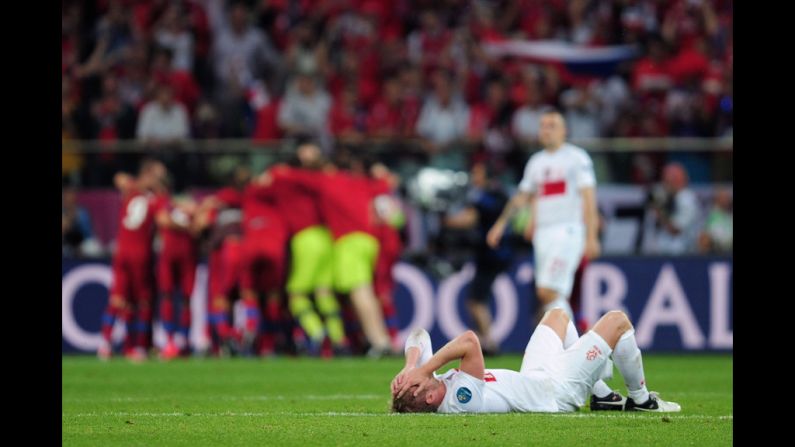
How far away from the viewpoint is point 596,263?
17703 millimetres

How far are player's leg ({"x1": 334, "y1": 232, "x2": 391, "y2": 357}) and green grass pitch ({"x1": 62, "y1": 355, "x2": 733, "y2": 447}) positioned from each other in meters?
2.65

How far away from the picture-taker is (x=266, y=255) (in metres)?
17.2

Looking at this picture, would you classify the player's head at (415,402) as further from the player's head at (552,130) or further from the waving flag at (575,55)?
the waving flag at (575,55)

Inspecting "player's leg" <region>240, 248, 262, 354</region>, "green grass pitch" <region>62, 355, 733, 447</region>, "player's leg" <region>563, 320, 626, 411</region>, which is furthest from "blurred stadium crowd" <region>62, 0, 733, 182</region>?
"player's leg" <region>563, 320, 626, 411</region>

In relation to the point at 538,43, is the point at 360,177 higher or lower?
lower

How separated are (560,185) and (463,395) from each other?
4.79 meters

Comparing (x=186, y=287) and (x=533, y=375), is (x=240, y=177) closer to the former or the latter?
(x=186, y=287)

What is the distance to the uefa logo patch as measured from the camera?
8682mm

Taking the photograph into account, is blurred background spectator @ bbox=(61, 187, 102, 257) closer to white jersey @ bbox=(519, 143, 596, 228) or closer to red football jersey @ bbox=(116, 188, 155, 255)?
red football jersey @ bbox=(116, 188, 155, 255)

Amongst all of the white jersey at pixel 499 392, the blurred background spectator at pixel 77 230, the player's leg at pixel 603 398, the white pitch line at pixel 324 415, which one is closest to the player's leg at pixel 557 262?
the player's leg at pixel 603 398

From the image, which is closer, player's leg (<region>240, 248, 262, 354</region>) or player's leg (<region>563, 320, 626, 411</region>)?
player's leg (<region>563, 320, 626, 411</region>)
